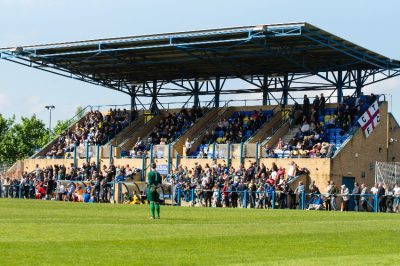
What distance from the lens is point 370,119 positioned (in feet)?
176

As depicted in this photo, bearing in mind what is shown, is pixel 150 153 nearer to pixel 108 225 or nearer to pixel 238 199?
pixel 238 199

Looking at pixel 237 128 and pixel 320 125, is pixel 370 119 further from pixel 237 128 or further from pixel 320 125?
pixel 237 128

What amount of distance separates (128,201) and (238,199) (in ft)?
21.0

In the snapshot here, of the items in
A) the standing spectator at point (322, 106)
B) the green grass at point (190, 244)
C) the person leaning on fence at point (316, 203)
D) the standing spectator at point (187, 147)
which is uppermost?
the standing spectator at point (322, 106)

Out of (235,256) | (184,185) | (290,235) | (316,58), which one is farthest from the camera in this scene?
(316,58)

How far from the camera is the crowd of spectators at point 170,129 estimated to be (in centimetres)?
6175

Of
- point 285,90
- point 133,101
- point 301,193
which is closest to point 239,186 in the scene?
point 301,193

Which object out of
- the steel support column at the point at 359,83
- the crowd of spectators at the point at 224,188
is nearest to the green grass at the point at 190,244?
the crowd of spectators at the point at 224,188

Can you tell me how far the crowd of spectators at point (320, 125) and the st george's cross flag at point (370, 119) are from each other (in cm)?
45

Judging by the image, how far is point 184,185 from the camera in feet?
172

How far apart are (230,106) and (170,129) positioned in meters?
4.71

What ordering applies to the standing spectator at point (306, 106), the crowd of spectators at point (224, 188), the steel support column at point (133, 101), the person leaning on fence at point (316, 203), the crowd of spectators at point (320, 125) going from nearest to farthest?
the crowd of spectators at point (224, 188), the person leaning on fence at point (316, 203), the crowd of spectators at point (320, 125), the standing spectator at point (306, 106), the steel support column at point (133, 101)

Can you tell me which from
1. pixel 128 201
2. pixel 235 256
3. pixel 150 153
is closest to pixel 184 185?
pixel 128 201

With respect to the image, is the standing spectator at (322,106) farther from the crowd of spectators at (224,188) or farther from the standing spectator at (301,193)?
the standing spectator at (301,193)
